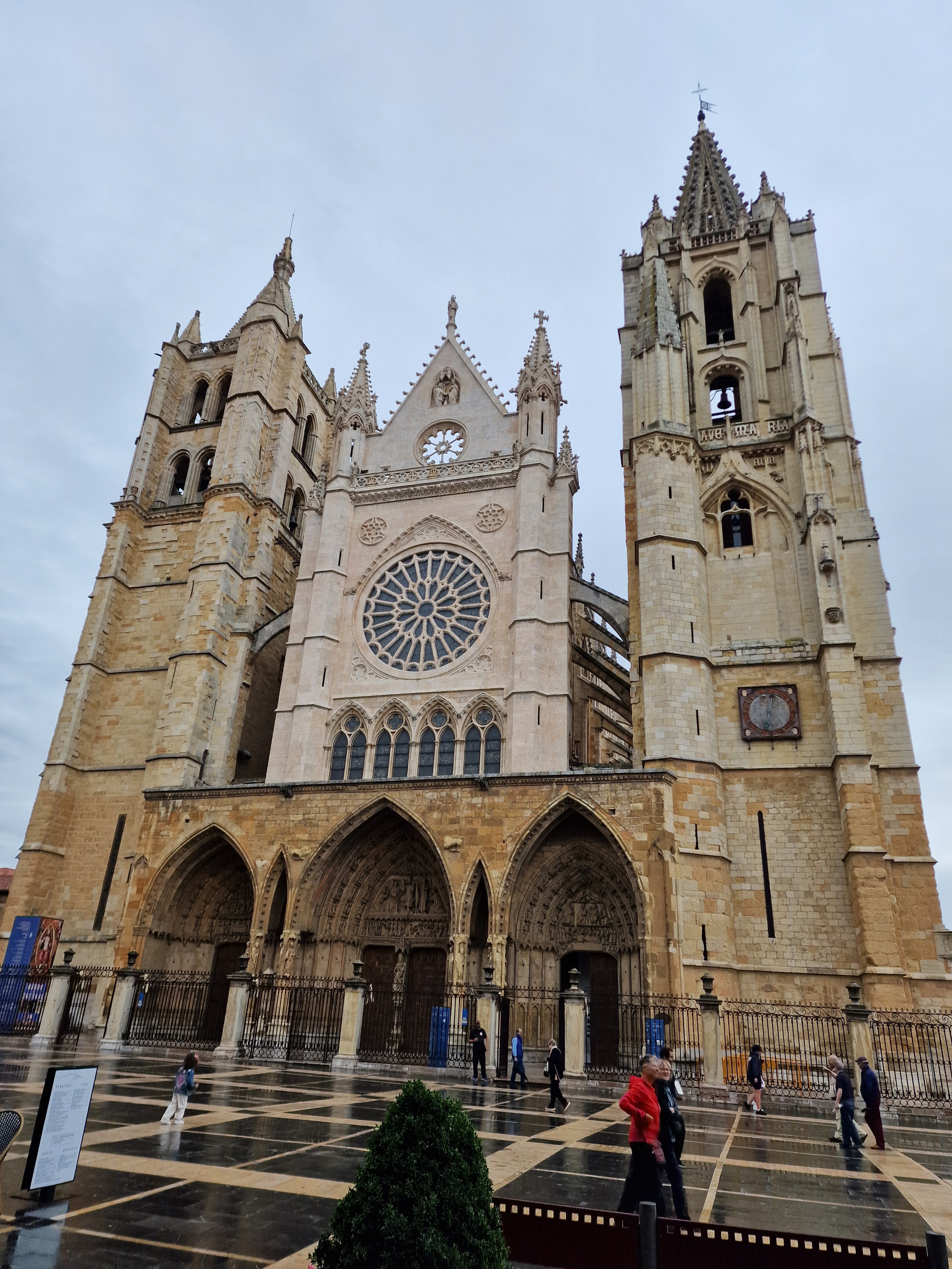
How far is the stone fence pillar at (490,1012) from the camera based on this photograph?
580 inches

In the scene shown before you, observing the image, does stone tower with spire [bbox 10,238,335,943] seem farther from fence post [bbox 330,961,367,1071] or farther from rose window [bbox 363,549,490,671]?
fence post [bbox 330,961,367,1071]

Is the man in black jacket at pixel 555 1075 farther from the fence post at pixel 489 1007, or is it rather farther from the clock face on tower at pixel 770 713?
the clock face on tower at pixel 770 713

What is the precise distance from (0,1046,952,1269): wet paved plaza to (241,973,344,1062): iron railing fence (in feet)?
18.3

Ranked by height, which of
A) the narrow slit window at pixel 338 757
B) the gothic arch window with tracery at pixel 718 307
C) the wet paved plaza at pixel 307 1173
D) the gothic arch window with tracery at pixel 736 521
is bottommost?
the wet paved plaza at pixel 307 1173

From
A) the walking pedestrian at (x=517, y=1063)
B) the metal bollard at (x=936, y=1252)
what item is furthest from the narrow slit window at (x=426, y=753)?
the metal bollard at (x=936, y=1252)

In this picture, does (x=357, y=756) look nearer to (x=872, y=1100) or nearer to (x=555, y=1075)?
(x=555, y=1075)

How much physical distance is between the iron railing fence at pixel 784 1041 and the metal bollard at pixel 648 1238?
13439 millimetres

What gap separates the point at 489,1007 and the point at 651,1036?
2.87 meters

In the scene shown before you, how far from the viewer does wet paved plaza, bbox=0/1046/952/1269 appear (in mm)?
4316

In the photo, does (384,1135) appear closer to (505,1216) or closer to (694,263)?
(505,1216)

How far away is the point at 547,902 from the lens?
17969mm

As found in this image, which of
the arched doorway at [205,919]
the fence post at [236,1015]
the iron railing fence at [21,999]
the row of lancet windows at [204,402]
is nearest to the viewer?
the fence post at [236,1015]

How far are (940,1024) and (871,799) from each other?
4.55 meters

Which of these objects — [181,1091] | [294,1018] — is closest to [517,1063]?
[294,1018]
